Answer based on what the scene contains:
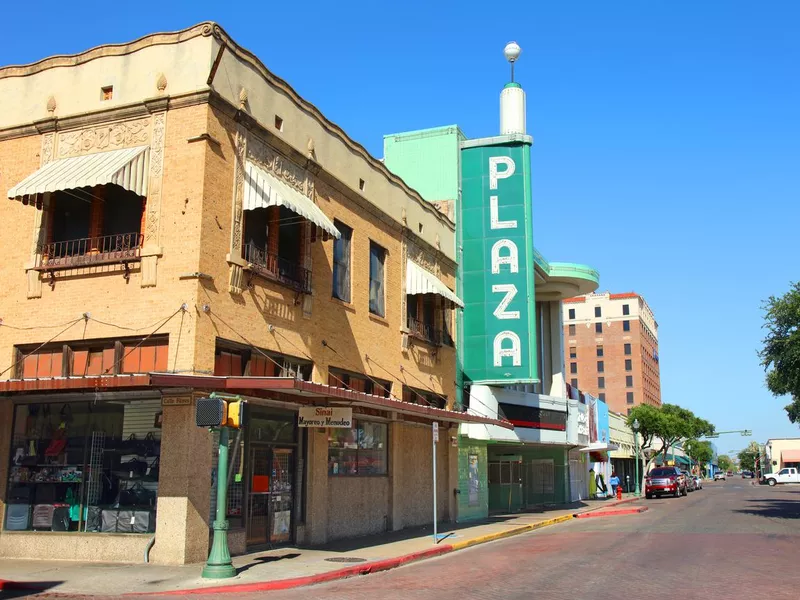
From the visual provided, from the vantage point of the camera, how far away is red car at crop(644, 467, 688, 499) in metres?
53.2

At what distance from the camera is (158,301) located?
49.9 ft

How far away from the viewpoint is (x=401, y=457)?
2367 centimetres

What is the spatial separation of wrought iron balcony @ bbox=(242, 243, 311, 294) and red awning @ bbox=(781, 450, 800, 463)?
5244 inches

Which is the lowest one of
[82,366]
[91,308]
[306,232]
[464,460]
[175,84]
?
[464,460]

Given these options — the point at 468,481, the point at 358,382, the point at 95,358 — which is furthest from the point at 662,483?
the point at 95,358

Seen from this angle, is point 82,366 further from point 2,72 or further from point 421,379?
point 421,379

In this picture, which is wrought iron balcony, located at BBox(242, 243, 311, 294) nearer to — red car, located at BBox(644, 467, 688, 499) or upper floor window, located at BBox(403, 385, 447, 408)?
upper floor window, located at BBox(403, 385, 447, 408)

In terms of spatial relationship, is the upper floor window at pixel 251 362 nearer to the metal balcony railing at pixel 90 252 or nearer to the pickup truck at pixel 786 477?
the metal balcony railing at pixel 90 252

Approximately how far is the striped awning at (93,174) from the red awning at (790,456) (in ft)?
451

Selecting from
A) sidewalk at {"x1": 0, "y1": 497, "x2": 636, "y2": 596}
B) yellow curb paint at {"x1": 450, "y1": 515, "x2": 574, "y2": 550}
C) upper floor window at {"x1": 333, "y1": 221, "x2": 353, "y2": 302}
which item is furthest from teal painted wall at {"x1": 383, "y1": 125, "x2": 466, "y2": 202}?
sidewalk at {"x1": 0, "y1": 497, "x2": 636, "y2": 596}

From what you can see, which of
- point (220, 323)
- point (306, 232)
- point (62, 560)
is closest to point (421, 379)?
point (306, 232)

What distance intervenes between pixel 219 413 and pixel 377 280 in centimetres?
1098

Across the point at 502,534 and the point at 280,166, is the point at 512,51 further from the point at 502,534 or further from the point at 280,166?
the point at 502,534

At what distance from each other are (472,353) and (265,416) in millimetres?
13362
